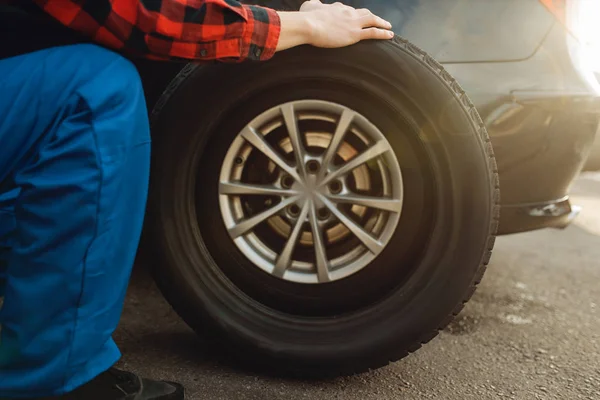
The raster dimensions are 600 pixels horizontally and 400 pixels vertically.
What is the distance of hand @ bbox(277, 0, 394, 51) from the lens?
4.66 feet

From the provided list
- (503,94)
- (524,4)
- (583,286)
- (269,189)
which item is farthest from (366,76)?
(583,286)

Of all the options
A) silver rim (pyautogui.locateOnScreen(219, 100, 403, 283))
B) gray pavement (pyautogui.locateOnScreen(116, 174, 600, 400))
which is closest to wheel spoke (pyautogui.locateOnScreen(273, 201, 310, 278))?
silver rim (pyautogui.locateOnScreen(219, 100, 403, 283))

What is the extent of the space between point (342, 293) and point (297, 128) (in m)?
0.48

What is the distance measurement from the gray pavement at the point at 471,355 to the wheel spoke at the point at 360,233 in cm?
37

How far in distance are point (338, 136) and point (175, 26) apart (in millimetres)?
562

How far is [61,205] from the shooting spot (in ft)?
3.73

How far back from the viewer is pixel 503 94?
5.91 ft

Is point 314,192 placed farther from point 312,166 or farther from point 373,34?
point 373,34

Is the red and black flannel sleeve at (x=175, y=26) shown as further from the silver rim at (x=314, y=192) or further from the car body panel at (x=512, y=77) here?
the car body panel at (x=512, y=77)

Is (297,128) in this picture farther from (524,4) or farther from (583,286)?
(583,286)

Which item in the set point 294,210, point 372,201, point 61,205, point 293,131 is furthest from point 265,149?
point 61,205

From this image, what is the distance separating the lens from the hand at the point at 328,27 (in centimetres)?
142

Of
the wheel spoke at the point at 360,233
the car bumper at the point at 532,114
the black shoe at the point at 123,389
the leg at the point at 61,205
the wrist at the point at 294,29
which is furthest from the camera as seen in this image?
the car bumper at the point at 532,114

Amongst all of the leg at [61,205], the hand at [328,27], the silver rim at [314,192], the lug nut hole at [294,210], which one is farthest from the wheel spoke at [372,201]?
the leg at [61,205]
